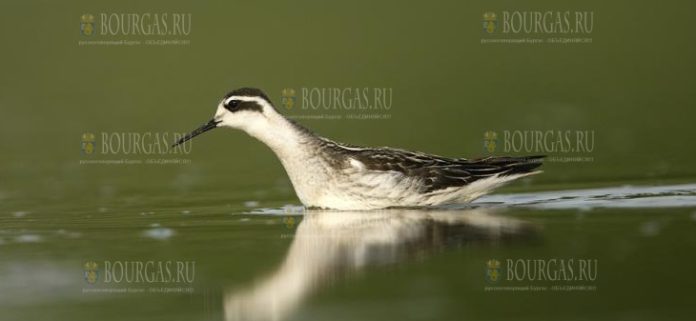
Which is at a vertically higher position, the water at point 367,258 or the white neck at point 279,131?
the white neck at point 279,131

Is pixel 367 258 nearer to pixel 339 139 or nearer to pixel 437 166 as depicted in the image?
pixel 437 166

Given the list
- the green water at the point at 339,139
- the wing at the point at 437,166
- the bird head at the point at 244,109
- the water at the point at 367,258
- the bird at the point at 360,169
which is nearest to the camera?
the water at the point at 367,258

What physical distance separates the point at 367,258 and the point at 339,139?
12.1m

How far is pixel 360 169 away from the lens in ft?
58.5

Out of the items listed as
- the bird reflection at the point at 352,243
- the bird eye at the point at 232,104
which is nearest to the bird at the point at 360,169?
the bird eye at the point at 232,104

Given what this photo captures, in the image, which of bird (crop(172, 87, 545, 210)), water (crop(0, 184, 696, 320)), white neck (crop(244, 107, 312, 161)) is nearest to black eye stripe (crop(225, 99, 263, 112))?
bird (crop(172, 87, 545, 210))

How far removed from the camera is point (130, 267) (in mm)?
14031

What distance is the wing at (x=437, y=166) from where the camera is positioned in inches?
707

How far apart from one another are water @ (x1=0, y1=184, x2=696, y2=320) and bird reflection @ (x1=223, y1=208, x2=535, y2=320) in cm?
2

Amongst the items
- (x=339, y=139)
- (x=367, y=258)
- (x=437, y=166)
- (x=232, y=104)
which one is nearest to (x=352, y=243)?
(x=367, y=258)

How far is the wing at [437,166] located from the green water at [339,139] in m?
0.80

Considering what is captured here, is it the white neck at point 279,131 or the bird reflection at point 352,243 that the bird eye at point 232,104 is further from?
the bird reflection at point 352,243

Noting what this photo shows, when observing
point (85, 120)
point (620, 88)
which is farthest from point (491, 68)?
point (85, 120)

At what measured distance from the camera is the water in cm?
1176
